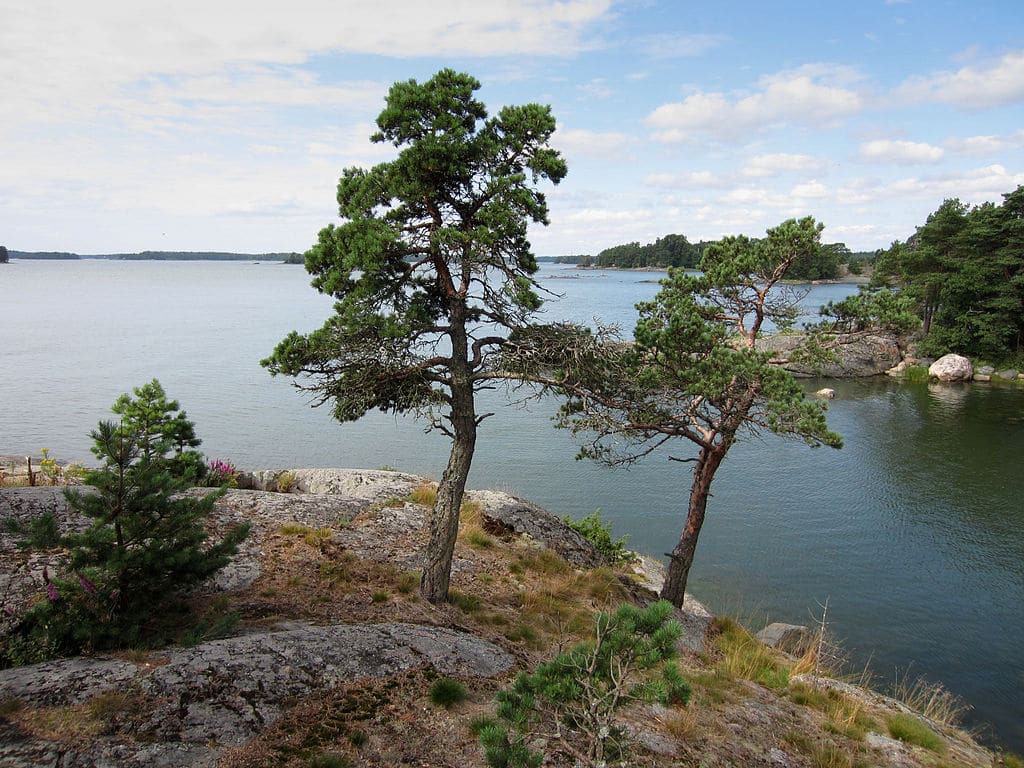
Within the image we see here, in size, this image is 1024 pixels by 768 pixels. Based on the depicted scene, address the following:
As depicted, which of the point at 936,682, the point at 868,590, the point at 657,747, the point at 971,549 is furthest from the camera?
the point at 971,549

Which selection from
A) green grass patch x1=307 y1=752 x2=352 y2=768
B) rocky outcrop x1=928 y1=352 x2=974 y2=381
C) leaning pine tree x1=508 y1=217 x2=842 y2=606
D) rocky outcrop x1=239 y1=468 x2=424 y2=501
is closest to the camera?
green grass patch x1=307 y1=752 x2=352 y2=768

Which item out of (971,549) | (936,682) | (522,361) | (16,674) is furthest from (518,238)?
(971,549)

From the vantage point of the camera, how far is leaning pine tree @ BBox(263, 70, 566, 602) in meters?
9.84

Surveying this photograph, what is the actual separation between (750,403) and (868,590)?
1165 centimetres

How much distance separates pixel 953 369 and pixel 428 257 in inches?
2150

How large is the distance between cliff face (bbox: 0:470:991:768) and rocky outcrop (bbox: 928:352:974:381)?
4793 centimetres

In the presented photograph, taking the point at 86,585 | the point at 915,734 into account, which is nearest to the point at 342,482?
the point at 86,585

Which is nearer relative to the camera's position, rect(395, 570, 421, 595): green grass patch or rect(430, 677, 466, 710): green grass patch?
rect(430, 677, 466, 710): green grass patch

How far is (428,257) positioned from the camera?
10617 mm

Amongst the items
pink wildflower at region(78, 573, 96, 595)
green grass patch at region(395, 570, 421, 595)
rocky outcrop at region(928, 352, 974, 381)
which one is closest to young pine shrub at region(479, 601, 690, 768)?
pink wildflower at region(78, 573, 96, 595)

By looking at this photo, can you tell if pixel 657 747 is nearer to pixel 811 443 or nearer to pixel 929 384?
pixel 811 443

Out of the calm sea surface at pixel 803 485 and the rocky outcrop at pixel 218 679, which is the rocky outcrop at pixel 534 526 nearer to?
the calm sea surface at pixel 803 485

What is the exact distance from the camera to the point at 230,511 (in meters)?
13.7

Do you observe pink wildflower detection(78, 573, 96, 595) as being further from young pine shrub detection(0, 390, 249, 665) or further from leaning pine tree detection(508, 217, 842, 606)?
leaning pine tree detection(508, 217, 842, 606)
